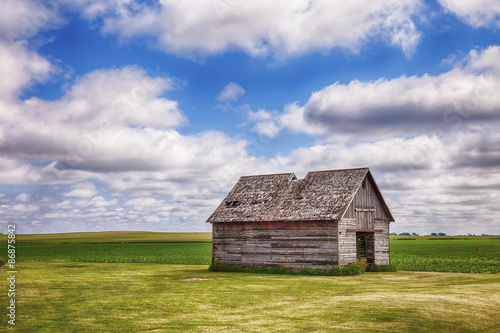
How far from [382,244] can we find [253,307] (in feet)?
A: 73.2

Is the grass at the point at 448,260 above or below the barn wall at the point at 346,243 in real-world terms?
below

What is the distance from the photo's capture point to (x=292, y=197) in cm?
3734

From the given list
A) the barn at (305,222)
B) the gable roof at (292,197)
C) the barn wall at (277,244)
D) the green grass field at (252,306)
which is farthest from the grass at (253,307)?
the gable roof at (292,197)

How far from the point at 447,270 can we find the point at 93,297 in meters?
27.7

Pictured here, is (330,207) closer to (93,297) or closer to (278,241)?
(278,241)

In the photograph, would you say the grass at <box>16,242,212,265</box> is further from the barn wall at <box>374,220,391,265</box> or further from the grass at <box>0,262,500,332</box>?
the grass at <box>0,262,500,332</box>

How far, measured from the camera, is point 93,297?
2111 centimetres

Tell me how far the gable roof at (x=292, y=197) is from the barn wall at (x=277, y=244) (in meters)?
0.63

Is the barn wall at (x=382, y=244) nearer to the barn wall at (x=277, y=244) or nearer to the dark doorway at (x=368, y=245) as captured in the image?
the dark doorway at (x=368, y=245)

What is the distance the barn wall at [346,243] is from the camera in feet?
109

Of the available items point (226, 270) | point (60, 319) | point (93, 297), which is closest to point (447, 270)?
point (226, 270)

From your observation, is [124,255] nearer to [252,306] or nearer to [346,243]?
[346,243]

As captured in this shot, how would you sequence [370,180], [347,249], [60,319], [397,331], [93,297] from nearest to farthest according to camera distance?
[397,331]
[60,319]
[93,297]
[347,249]
[370,180]

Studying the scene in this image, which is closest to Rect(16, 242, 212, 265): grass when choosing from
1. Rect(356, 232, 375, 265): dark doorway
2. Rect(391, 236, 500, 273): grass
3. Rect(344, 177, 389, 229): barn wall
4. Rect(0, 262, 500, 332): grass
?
Rect(356, 232, 375, 265): dark doorway
